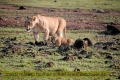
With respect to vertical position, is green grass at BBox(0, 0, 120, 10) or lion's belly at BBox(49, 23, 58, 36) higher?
lion's belly at BBox(49, 23, 58, 36)

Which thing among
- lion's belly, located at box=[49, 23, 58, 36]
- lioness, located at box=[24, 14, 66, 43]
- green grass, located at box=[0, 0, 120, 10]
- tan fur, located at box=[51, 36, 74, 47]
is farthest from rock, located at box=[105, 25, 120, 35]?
green grass, located at box=[0, 0, 120, 10]

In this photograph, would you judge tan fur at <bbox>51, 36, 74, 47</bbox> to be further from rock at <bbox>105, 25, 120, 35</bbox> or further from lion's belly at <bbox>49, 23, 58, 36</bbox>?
rock at <bbox>105, 25, 120, 35</bbox>

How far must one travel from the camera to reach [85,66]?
11.4 m

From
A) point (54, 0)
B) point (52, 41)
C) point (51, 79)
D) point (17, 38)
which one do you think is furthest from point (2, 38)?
point (54, 0)

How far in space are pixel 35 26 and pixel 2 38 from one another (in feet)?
7.17

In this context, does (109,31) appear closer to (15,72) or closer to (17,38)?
(17,38)

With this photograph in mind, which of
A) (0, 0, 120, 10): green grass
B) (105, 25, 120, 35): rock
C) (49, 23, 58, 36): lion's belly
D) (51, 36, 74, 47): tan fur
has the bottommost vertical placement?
(0, 0, 120, 10): green grass

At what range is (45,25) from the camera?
15430 millimetres

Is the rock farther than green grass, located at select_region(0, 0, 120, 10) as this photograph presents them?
No

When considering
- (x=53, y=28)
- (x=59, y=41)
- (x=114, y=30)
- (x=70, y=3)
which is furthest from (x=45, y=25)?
(x=70, y=3)

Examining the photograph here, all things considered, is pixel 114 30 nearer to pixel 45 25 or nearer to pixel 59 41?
pixel 45 25

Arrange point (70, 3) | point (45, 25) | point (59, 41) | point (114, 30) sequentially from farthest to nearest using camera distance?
point (70, 3), point (114, 30), point (45, 25), point (59, 41)

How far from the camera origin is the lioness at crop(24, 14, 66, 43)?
14.9m

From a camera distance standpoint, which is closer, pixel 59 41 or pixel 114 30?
pixel 59 41
